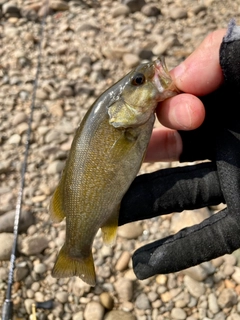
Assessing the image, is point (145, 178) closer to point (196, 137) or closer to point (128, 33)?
point (196, 137)

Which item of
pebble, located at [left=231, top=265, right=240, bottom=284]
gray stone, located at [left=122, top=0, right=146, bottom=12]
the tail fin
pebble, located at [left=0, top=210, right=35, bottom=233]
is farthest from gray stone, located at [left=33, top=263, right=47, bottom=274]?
gray stone, located at [left=122, top=0, right=146, bottom=12]

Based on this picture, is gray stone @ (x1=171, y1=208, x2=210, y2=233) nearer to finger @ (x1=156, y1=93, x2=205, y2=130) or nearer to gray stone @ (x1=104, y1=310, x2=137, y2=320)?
gray stone @ (x1=104, y1=310, x2=137, y2=320)

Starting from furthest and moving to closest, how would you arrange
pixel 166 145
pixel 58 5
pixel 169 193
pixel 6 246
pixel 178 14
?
pixel 58 5
pixel 178 14
pixel 6 246
pixel 166 145
pixel 169 193

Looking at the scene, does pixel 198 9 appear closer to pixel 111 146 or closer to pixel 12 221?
pixel 12 221

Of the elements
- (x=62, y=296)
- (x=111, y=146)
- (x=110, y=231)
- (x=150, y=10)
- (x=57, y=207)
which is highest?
(x=111, y=146)

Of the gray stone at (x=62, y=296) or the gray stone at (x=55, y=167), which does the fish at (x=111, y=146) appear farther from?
the gray stone at (x=55, y=167)

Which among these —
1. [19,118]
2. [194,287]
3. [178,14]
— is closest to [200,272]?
[194,287]
